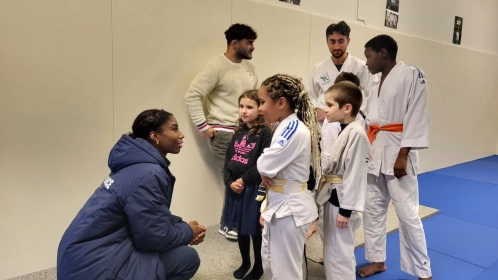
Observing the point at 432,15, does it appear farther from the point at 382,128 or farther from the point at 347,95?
the point at 347,95

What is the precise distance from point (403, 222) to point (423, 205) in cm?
216

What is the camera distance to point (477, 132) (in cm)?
724

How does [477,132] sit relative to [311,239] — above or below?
above

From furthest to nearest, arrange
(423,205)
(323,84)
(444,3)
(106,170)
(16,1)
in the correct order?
(444,3), (423,205), (323,84), (106,170), (16,1)

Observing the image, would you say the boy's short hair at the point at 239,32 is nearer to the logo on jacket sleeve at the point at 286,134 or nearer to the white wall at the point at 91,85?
the white wall at the point at 91,85

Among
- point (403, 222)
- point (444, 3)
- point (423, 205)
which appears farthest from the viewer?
point (444, 3)

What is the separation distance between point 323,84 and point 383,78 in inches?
31.6

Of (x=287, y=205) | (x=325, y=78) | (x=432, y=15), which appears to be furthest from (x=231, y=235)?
(x=432, y=15)

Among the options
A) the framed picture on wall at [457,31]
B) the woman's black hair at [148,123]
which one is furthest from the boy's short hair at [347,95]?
the framed picture on wall at [457,31]

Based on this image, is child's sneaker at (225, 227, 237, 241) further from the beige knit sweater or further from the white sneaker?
the beige knit sweater

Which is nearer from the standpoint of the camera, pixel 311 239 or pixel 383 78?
pixel 383 78

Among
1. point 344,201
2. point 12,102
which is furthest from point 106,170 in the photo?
point 344,201

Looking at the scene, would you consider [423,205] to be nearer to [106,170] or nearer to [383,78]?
[383,78]

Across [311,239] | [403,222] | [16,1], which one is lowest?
[311,239]
